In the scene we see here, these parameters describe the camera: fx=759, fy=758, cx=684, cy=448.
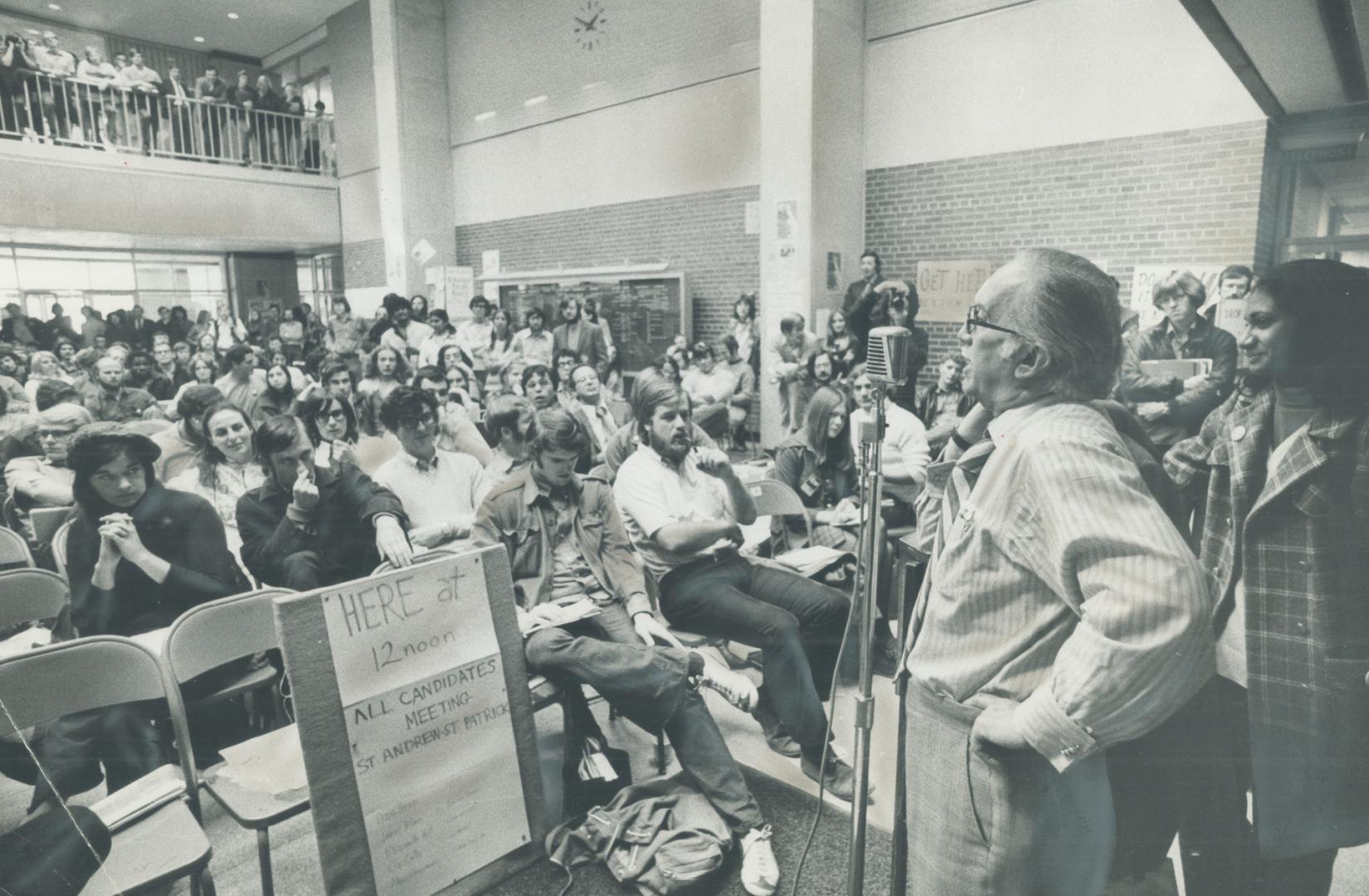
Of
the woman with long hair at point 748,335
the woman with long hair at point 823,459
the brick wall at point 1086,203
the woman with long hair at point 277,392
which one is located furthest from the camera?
the woman with long hair at point 748,335

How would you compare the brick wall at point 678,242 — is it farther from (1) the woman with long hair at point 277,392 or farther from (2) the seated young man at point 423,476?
(2) the seated young man at point 423,476

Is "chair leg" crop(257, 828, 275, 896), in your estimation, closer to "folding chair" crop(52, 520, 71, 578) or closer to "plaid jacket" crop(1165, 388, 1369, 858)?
"folding chair" crop(52, 520, 71, 578)

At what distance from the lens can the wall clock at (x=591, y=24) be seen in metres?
8.74

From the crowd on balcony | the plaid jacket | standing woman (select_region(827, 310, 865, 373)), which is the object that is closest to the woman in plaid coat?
the plaid jacket

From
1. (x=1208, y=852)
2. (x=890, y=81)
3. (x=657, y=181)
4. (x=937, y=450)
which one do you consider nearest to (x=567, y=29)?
(x=657, y=181)

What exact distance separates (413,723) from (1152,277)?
198 inches

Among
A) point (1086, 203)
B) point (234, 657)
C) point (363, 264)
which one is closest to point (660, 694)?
point (234, 657)

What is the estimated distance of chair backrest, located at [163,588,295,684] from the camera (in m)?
2.03

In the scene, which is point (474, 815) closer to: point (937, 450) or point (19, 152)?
point (937, 450)

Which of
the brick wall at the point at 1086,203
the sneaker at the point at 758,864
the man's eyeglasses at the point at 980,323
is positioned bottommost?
the sneaker at the point at 758,864

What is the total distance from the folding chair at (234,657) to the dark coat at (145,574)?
0.92 feet

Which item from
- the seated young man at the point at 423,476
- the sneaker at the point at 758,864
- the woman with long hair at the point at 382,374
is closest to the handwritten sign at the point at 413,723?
the sneaker at the point at 758,864

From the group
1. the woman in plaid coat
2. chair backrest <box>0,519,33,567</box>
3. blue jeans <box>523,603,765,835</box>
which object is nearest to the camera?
the woman in plaid coat

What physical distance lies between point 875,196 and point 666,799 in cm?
614
